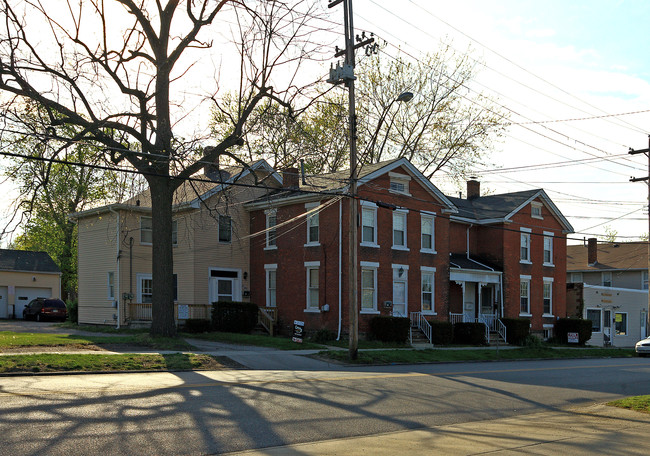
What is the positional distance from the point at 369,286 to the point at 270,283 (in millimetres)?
5807

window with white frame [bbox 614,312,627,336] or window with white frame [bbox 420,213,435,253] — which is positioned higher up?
window with white frame [bbox 420,213,435,253]

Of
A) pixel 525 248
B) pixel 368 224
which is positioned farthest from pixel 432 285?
pixel 525 248

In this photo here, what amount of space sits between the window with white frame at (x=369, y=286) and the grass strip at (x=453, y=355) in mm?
4276

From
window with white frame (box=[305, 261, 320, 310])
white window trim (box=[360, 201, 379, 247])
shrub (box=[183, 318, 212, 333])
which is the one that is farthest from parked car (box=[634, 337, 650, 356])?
shrub (box=[183, 318, 212, 333])

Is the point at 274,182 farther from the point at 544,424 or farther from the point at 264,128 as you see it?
the point at 544,424

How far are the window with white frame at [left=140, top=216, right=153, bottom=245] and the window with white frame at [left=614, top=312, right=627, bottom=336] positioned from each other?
34.4m

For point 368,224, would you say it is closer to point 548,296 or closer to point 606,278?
point 548,296

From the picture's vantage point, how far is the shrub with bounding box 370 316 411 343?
30.0m

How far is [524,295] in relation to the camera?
129ft

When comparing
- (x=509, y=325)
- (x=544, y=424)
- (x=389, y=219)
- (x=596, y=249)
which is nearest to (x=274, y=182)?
(x=389, y=219)

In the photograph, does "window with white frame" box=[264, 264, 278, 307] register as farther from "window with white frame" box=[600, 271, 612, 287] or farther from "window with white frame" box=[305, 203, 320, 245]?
"window with white frame" box=[600, 271, 612, 287]

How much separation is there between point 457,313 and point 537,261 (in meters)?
7.14

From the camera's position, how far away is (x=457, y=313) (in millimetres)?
36719

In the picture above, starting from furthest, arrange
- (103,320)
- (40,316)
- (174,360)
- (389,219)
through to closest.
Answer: (40,316) < (103,320) < (389,219) < (174,360)
